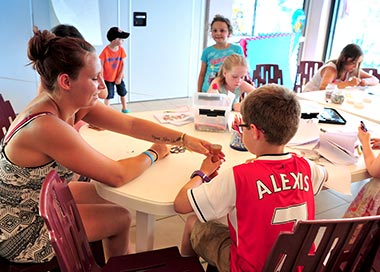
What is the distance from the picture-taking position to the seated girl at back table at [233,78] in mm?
2459

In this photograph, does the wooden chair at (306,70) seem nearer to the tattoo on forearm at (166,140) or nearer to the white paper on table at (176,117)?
the white paper on table at (176,117)

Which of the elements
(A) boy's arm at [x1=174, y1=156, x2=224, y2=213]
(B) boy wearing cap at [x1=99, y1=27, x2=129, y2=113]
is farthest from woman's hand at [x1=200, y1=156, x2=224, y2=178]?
(B) boy wearing cap at [x1=99, y1=27, x2=129, y2=113]

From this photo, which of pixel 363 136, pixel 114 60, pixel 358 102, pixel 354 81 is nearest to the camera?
pixel 363 136

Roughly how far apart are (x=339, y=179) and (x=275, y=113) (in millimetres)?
548

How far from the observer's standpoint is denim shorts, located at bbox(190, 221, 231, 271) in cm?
139

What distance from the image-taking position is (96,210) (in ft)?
4.99

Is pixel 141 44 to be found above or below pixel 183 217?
above

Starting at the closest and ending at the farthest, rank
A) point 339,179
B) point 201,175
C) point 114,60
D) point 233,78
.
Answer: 1. point 201,175
2. point 339,179
3. point 233,78
4. point 114,60

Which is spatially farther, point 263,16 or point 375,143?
point 263,16

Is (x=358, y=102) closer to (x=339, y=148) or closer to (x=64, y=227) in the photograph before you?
(x=339, y=148)

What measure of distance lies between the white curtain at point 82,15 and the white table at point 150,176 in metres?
2.72

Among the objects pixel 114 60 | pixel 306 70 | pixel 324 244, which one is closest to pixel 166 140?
pixel 324 244

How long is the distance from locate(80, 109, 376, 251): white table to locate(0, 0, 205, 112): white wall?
8.95ft

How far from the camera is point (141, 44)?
4781 mm
